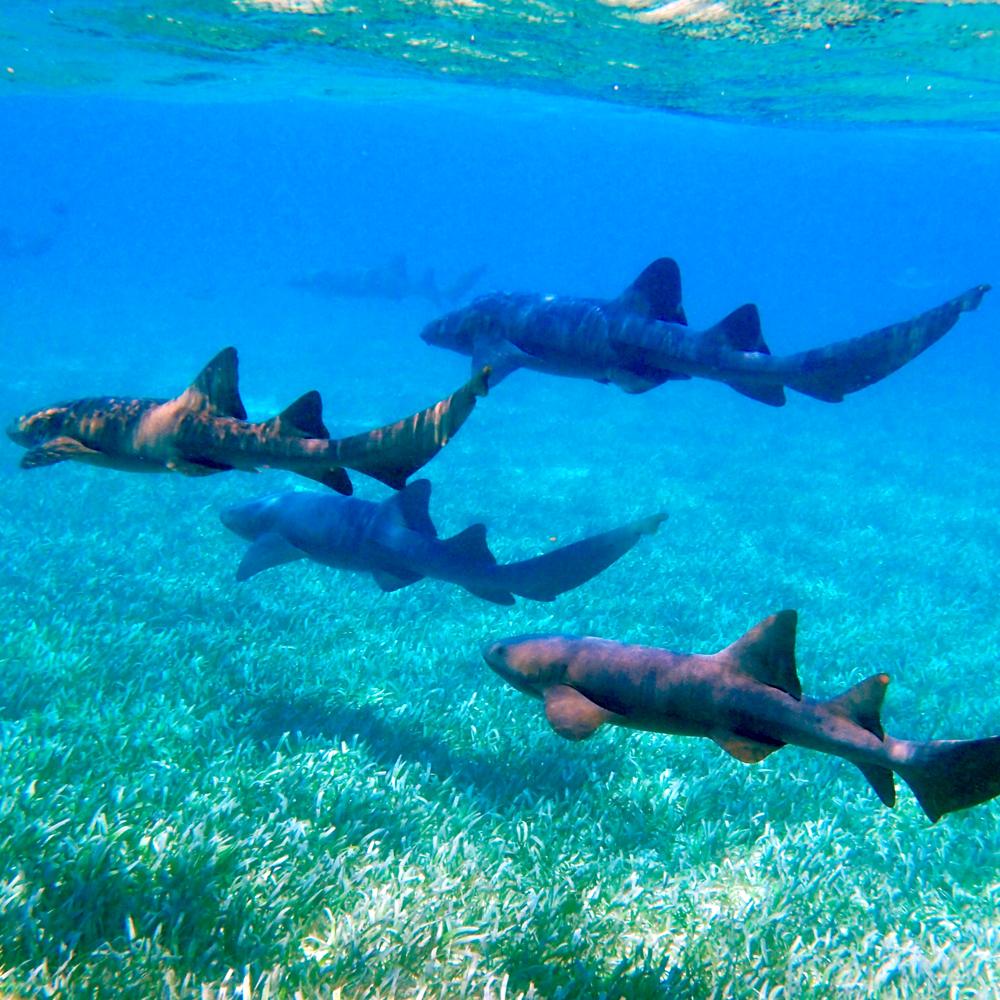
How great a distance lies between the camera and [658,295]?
6832 millimetres

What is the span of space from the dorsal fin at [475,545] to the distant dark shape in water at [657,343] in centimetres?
144

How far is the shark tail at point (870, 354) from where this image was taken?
516 cm

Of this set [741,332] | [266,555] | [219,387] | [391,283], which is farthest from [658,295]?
[391,283]

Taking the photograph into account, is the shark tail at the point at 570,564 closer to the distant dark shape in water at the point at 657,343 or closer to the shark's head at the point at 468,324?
the distant dark shape in water at the point at 657,343

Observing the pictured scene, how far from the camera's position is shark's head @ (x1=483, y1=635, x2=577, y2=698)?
15.6 ft

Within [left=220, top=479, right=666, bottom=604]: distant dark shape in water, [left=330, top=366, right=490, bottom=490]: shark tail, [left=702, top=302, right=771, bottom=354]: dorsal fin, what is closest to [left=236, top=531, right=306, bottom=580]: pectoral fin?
[left=220, top=479, right=666, bottom=604]: distant dark shape in water

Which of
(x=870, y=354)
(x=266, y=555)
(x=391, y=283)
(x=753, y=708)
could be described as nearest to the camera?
(x=753, y=708)

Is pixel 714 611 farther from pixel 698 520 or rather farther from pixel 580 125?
pixel 580 125

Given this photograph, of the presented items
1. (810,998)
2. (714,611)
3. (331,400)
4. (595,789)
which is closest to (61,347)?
(331,400)

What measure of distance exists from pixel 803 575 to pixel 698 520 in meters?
3.17

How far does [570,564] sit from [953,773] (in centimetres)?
354

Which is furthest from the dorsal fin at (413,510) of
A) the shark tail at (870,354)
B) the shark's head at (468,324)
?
the shark tail at (870,354)

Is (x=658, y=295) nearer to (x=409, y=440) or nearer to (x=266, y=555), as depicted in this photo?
(x=409, y=440)

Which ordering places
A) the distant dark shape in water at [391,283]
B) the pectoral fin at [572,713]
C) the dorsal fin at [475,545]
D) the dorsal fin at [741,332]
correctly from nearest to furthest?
the pectoral fin at [572,713] < the dorsal fin at [741,332] < the dorsal fin at [475,545] < the distant dark shape in water at [391,283]
